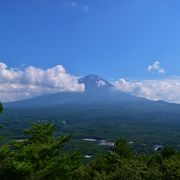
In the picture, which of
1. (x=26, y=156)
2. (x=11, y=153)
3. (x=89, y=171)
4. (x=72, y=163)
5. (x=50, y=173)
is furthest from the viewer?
(x=89, y=171)

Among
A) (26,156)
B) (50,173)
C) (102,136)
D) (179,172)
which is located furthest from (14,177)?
(102,136)

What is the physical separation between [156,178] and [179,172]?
4.19 feet

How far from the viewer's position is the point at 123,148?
127ft

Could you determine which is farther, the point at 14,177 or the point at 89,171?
the point at 89,171

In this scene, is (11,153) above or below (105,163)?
above

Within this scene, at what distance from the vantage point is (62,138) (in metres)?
22.4

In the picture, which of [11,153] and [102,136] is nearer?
[11,153]

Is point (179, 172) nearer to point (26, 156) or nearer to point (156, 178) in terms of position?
point (156, 178)

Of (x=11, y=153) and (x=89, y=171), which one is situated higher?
(x=11, y=153)

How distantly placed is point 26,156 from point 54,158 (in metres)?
2.15

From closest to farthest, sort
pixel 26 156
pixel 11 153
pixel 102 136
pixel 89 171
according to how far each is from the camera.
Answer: pixel 11 153
pixel 26 156
pixel 89 171
pixel 102 136

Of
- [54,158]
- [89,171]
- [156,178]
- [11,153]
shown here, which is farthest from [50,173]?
[89,171]

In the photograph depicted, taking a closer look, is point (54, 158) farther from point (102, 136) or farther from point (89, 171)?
point (102, 136)

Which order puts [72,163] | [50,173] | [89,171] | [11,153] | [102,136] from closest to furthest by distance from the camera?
1. [11,153]
2. [50,173]
3. [72,163]
4. [89,171]
5. [102,136]
